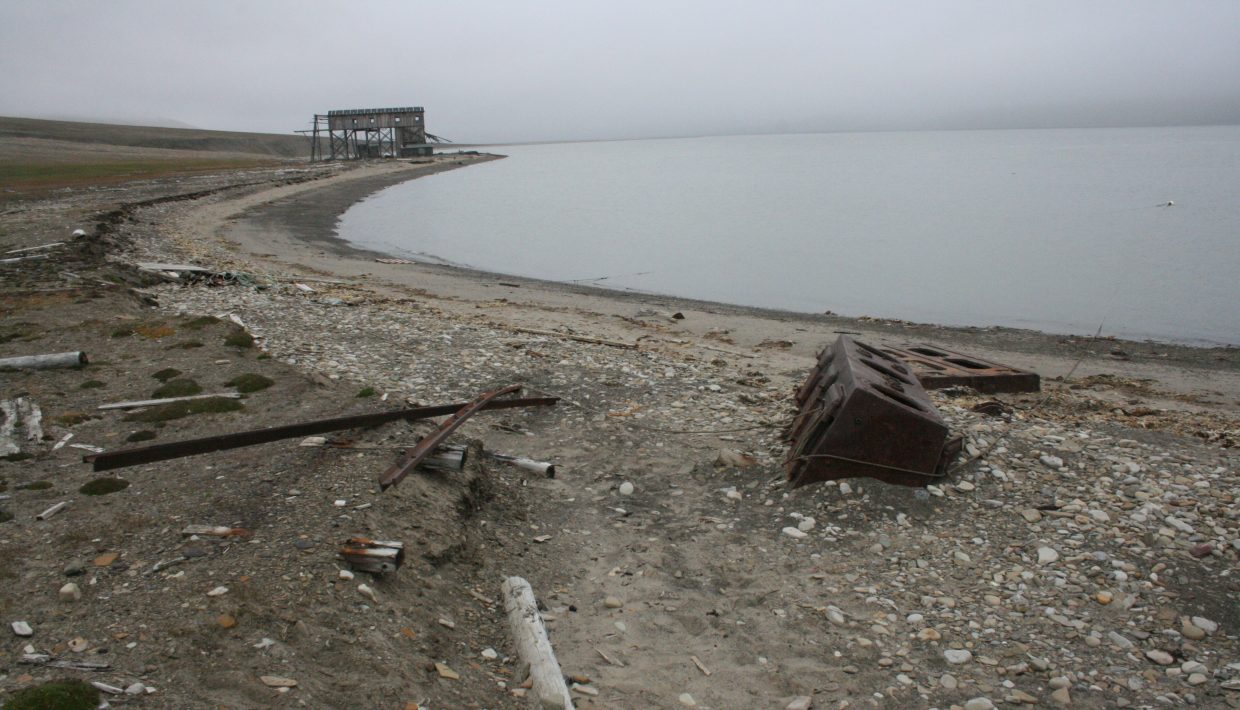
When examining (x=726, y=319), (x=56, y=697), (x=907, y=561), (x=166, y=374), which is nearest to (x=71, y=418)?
(x=166, y=374)

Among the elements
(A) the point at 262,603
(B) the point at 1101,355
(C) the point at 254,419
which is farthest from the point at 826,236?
(A) the point at 262,603

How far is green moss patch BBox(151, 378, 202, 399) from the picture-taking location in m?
8.16

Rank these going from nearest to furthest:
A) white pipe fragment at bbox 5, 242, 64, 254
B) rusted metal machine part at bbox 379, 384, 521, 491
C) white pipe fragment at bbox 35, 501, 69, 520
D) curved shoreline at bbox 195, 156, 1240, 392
A: white pipe fragment at bbox 35, 501, 69, 520, rusted metal machine part at bbox 379, 384, 521, 491, curved shoreline at bbox 195, 156, 1240, 392, white pipe fragment at bbox 5, 242, 64, 254

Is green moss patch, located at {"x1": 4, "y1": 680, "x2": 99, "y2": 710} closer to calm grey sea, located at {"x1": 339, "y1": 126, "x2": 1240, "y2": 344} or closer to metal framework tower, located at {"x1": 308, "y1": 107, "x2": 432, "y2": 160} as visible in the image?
calm grey sea, located at {"x1": 339, "y1": 126, "x2": 1240, "y2": 344}

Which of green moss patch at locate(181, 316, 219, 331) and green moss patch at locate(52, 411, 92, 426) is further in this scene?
green moss patch at locate(181, 316, 219, 331)

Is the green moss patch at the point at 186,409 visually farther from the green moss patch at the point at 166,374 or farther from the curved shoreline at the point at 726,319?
the curved shoreline at the point at 726,319

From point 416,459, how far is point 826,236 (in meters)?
35.5

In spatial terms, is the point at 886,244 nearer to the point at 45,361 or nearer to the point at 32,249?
the point at 32,249

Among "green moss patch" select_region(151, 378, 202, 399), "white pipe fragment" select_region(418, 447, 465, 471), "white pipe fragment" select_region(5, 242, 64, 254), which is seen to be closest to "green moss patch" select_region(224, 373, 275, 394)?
"green moss patch" select_region(151, 378, 202, 399)

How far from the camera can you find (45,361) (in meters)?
8.86

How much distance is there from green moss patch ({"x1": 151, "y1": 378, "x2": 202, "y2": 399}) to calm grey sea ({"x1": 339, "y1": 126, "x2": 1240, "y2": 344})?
16.9 meters

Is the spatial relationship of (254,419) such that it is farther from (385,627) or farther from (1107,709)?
(1107,709)

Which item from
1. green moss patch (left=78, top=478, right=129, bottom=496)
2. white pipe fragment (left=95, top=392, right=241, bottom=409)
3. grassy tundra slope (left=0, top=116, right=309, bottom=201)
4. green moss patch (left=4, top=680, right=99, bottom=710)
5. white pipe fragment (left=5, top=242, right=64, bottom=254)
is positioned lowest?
green moss patch (left=4, top=680, right=99, bottom=710)

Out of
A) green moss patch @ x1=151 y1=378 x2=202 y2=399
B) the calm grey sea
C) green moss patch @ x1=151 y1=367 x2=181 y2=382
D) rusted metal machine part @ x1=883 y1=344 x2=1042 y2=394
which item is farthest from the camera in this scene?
the calm grey sea
